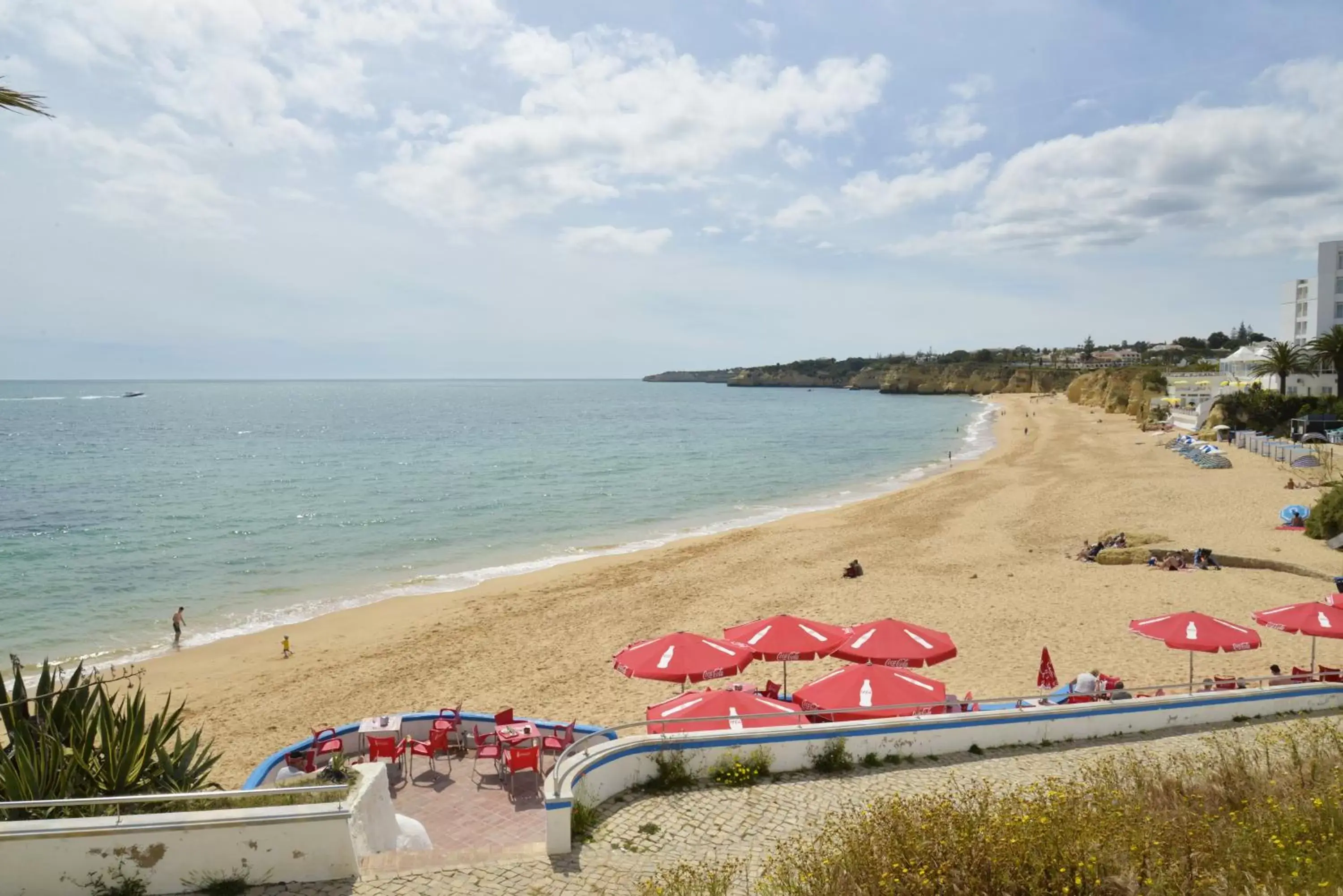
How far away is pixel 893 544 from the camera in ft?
96.3

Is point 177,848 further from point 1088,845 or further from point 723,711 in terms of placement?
point 1088,845

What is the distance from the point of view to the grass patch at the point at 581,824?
22.8 feet

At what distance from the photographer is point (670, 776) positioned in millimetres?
8109

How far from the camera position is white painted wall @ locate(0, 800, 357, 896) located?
5762 mm

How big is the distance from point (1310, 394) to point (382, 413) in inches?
5323

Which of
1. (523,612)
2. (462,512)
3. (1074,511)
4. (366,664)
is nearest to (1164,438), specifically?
(1074,511)

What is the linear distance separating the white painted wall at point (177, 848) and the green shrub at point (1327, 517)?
28.2 metres

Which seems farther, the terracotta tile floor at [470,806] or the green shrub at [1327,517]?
the green shrub at [1327,517]

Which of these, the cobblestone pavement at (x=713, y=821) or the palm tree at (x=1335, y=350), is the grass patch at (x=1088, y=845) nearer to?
the cobblestone pavement at (x=713, y=821)

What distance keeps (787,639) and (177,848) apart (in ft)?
27.4

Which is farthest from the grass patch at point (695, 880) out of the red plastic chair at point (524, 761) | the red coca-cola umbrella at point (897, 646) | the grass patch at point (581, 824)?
the red coca-cola umbrella at point (897, 646)

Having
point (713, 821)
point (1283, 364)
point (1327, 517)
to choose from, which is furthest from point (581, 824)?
point (1283, 364)

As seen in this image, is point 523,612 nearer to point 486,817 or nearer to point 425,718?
point 425,718

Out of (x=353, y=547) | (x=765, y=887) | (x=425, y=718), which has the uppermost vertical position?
(x=765, y=887)
